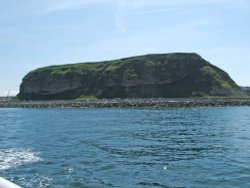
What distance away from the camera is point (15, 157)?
30.0m

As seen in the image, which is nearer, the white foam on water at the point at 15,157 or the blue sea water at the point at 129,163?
the blue sea water at the point at 129,163

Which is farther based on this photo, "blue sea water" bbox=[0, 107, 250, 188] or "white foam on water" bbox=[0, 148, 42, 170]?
"white foam on water" bbox=[0, 148, 42, 170]

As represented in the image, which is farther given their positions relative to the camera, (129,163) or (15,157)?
(15,157)

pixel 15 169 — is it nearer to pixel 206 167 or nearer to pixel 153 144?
pixel 206 167

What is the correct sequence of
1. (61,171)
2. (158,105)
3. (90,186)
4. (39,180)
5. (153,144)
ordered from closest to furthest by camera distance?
(90,186) → (39,180) → (61,171) → (153,144) → (158,105)

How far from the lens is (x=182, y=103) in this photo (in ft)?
429

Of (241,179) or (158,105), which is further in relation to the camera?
(158,105)

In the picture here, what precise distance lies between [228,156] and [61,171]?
12194 millimetres

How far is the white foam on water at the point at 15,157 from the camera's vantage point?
87.9 feet

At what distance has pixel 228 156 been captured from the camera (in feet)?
93.6

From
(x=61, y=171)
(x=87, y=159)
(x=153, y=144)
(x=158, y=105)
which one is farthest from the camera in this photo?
(x=158, y=105)

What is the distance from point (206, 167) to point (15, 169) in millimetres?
11996

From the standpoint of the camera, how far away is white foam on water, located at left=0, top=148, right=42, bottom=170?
26.8 meters

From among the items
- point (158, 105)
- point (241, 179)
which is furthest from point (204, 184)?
point (158, 105)
